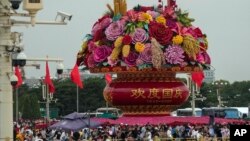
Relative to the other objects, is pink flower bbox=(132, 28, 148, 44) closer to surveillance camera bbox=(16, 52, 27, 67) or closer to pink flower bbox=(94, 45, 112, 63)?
pink flower bbox=(94, 45, 112, 63)

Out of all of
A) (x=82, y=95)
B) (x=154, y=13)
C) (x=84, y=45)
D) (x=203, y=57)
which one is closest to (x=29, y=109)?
(x=82, y=95)

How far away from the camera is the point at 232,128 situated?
9734 mm

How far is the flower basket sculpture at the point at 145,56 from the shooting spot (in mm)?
39750

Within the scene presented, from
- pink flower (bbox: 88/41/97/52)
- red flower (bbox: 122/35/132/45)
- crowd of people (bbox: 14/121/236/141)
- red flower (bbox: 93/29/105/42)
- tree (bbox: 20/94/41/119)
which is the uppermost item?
red flower (bbox: 93/29/105/42)

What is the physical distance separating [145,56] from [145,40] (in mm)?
872

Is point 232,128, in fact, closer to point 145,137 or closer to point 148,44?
point 145,137

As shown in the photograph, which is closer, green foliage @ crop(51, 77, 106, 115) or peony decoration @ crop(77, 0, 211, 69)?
peony decoration @ crop(77, 0, 211, 69)

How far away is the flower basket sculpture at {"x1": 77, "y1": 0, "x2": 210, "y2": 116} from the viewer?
3975cm

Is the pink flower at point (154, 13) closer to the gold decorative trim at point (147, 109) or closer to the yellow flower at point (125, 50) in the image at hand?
the yellow flower at point (125, 50)

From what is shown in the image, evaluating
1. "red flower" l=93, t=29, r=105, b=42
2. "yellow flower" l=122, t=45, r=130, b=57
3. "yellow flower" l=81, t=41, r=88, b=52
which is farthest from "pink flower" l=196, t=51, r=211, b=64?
"yellow flower" l=81, t=41, r=88, b=52

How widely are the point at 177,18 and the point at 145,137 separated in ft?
32.5

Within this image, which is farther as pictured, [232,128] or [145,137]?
[145,137]

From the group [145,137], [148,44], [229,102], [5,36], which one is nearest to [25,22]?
[5,36]

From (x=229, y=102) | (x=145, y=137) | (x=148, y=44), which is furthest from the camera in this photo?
(x=229, y=102)
